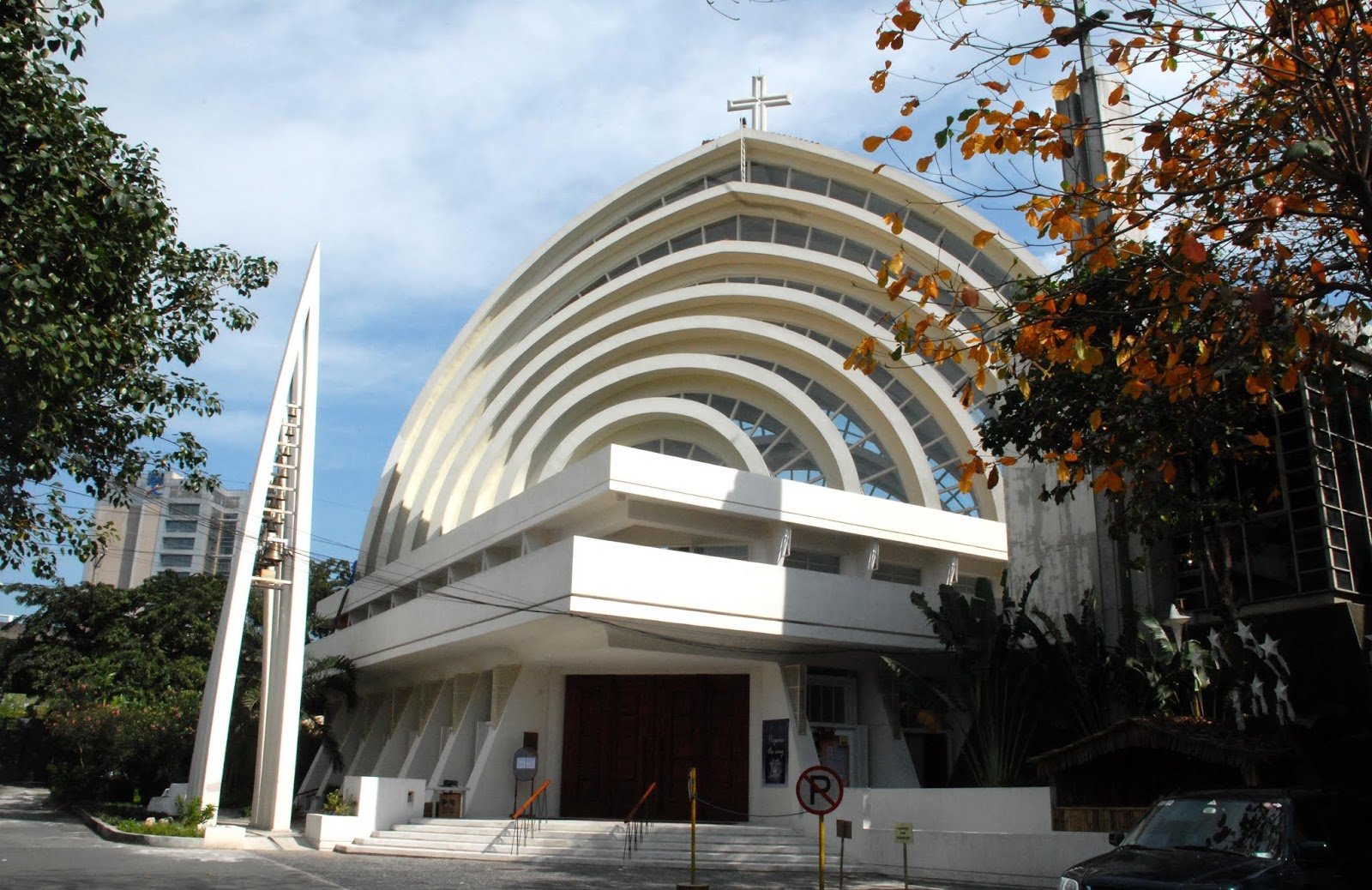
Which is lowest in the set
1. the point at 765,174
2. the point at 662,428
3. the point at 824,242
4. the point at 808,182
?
the point at 662,428

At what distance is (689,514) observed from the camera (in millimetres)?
19359

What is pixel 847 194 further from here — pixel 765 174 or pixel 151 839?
pixel 151 839

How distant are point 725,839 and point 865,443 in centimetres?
1017

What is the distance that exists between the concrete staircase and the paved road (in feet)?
2.67

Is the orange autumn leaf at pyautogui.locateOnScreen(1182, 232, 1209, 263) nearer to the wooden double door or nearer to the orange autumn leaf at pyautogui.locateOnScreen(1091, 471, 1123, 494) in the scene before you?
the orange autumn leaf at pyautogui.locateOnScreen(1091, 471, 1123, 494)

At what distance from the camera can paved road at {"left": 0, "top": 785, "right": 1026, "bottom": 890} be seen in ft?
39.0

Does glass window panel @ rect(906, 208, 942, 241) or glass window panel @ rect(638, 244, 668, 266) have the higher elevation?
glass window panel @ rect(638, 244, 668, 266)

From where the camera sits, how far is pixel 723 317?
2459 centimetres

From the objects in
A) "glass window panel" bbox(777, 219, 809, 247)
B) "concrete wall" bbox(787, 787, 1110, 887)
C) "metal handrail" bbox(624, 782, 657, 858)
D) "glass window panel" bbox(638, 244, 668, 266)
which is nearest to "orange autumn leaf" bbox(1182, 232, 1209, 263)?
"concrete wall" bbox(787, 787, 1110, 887)

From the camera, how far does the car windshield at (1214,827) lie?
7.75 meters

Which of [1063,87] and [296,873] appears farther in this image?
[296,873]

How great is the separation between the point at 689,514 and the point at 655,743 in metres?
4.70

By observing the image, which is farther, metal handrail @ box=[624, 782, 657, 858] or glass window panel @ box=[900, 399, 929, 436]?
glass window panel @ box=[900, 399, 929, 436]

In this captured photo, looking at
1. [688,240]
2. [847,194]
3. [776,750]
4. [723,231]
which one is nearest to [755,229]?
[723,231]
